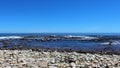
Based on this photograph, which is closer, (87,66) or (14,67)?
(14,67)

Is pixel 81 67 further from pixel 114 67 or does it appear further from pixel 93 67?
pixel 114 67

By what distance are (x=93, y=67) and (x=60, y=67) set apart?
1588 millimetres

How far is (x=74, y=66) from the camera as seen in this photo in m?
12.1

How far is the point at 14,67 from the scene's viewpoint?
11477 millimetres

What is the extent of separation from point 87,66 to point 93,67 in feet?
1.10

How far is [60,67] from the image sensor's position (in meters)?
12.0

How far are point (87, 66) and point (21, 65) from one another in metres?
3.20

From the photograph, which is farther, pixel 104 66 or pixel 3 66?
pixel 104 66

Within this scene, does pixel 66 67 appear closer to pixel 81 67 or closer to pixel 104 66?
pixel 81 67

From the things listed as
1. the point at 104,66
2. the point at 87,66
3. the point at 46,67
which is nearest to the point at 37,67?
the point at 46,67

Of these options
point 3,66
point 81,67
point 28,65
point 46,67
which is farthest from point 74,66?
point 3,66

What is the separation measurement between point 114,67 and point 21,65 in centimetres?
447

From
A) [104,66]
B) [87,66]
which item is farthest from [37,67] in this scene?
[104,66]

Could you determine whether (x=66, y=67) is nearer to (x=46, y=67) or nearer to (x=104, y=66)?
(x=46, y=67)
